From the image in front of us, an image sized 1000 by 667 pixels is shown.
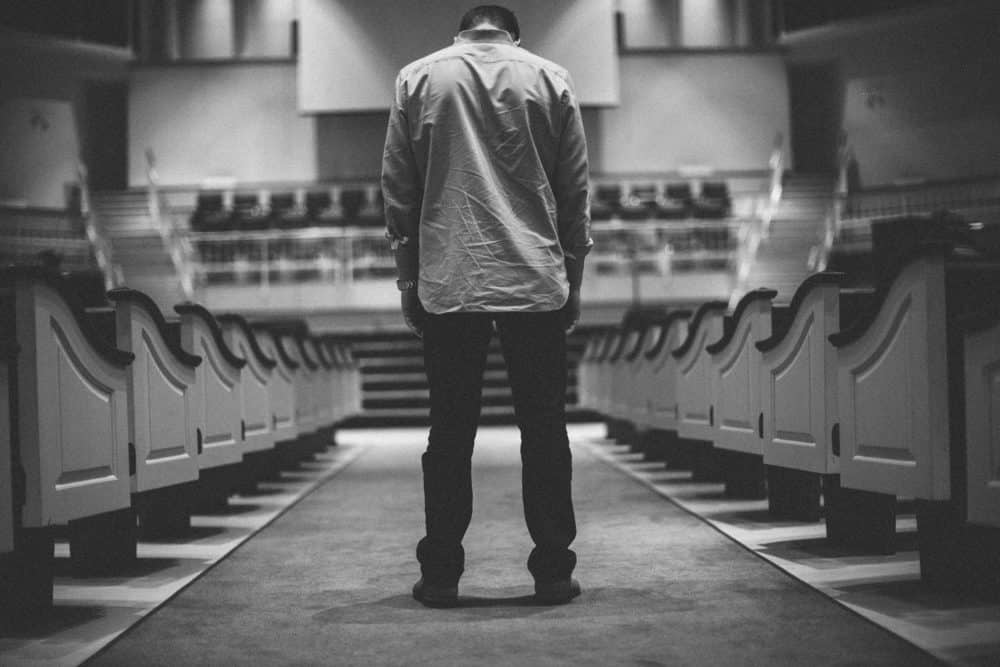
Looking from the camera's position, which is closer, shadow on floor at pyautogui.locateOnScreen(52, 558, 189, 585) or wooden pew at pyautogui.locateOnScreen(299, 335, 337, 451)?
shadow on floor at pyautogui.locateOnScreen(52, 558, 189, 585)

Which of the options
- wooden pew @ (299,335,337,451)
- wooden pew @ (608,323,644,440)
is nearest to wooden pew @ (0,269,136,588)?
wooden pew @ (299,335,337,451)

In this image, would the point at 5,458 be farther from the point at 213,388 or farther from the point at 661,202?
the point at 661,202

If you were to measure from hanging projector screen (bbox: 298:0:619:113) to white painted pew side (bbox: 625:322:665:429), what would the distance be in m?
9.01

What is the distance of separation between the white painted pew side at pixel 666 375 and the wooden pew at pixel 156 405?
2366mm

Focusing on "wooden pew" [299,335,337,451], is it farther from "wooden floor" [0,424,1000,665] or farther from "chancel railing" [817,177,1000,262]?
"chancel railing" [817,177,1000,262]

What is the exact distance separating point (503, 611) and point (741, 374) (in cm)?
195

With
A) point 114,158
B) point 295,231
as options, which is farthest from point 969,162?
point 114,158

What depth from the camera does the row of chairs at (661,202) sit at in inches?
537

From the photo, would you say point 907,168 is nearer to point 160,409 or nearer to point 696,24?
point 696,24

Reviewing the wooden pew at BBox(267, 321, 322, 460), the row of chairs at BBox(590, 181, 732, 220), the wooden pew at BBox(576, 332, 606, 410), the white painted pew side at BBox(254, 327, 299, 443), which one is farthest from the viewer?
the row of chairs at BBox(590, 181, 732, 220)

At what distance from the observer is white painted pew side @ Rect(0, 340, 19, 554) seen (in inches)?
91.7

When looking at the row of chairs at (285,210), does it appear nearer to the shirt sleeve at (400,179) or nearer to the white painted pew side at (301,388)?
the white painted pew side at (301,388)

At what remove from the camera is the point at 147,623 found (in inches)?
95.6

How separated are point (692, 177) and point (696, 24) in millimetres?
2948
